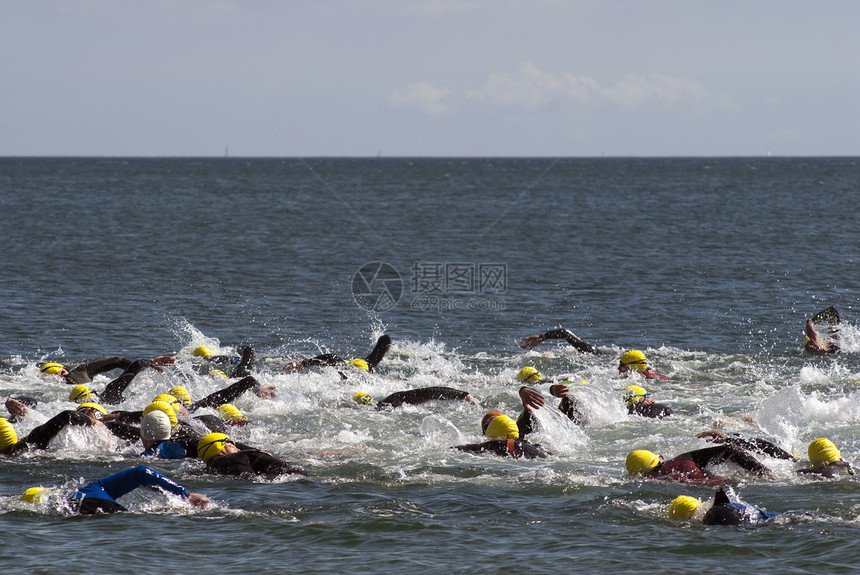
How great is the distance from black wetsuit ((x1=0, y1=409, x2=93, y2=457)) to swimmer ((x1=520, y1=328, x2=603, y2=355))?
10.4 meters

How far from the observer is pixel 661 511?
11328mm

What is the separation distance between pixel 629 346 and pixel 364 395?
8782 millimetres

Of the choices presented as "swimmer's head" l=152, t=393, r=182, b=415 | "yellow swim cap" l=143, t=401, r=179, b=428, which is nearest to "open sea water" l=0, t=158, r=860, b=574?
"yellow swim cap" l=143, t=401, r=179, b=428

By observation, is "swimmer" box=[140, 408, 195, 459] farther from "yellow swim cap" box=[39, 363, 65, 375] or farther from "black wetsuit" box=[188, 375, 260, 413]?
"yellow swim cap" box=[39, 363, 65, 375]

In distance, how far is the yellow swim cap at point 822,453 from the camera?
12664 millimetres

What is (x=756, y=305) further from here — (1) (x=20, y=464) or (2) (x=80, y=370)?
(1) (x=20, y=464)

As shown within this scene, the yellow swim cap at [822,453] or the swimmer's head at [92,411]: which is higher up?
the yellow swim cap at [822,453]

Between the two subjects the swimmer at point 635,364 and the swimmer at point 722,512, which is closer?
the swimmer at point 722,512

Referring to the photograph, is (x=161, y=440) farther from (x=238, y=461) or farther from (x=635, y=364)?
(x=635, y=364)

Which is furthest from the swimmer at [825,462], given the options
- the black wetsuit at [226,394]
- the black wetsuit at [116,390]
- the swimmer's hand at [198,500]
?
the black wetsuit at [116,390]

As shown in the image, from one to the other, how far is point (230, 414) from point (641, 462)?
699 cm

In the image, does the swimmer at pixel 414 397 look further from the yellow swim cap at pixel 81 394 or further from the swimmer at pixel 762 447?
the swimmer at pixel 762 447

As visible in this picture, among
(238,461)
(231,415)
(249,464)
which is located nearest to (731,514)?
(249,464)

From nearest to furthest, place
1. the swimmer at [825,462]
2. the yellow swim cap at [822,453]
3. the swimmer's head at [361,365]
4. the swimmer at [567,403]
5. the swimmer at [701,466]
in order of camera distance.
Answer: the swimmer at [701,466]
the swimmer at [825,462]
the yellow swim cap at [822,453]
the swimmer at [567,403]
the swimmer's head at [361,365]
